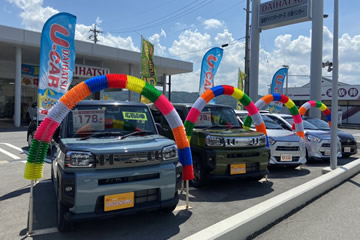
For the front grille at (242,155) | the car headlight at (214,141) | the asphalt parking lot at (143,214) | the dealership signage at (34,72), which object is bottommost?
the asphalt parking lot at (143,214)

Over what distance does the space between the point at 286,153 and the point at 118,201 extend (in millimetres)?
5083

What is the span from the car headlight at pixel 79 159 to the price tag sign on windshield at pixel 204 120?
334cm

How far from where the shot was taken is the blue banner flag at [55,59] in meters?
8.49

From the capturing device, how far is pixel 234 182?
6.15 m

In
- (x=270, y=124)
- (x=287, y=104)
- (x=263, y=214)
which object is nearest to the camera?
(x=263, y=214)

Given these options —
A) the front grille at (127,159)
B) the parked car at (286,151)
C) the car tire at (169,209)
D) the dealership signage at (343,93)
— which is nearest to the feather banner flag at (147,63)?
the parked car at (286,151)

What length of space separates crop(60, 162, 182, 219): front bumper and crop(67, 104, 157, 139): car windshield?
2.76 feet

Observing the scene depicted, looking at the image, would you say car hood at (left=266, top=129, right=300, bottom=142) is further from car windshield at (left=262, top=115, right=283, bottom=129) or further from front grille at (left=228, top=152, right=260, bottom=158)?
front grille at (left=228, top=152, right=260, bottom=158)

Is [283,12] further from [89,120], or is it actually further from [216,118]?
[89,120]

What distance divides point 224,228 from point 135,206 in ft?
3.61

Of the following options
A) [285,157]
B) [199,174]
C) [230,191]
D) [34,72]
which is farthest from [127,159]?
[34,72]

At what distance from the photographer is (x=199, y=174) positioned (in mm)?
5469

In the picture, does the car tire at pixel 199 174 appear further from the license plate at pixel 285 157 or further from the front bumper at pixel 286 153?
the license plate at pixel 285 157

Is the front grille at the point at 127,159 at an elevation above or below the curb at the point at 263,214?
above
